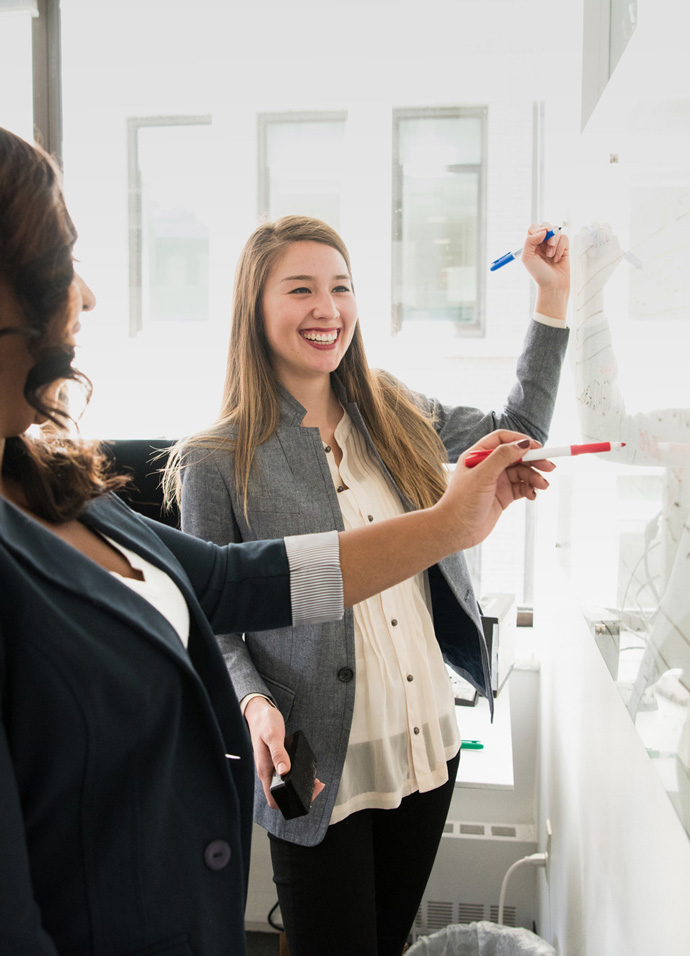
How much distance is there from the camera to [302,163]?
2799 millimetres

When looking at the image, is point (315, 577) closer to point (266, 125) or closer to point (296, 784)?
point (296, 784)

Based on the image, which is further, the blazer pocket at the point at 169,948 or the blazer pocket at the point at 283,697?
the blazer pocket at the point at 283,697

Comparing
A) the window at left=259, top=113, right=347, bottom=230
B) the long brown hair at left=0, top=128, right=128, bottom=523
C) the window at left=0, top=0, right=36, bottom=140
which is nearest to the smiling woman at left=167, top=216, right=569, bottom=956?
the long brown hair at left=0, top=128, right=128, bottom=523

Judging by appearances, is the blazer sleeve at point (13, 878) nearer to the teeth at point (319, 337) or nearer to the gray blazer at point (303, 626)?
the gray blazer at point (303, 626)

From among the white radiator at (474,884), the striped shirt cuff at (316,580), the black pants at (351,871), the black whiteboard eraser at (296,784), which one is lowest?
the white radiator at (474,884)

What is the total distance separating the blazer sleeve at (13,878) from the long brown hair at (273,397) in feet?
2.58

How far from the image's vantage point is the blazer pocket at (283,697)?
1.23m

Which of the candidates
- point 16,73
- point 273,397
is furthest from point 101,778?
point 16,73

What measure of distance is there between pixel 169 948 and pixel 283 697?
569mm

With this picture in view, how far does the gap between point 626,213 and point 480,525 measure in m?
0.45

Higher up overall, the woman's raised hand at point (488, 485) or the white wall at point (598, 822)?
the woman's raised hand at point (488, 485)

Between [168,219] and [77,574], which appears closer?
[77,574]

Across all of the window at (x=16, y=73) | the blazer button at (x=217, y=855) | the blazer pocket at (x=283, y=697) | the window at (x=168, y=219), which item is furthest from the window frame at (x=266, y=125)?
the blazer button at (x=217, y=855)

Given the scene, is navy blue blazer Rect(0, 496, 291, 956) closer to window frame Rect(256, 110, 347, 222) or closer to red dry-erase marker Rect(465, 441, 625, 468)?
red dry-erase marker Rect(465, 441, 625, 468)
